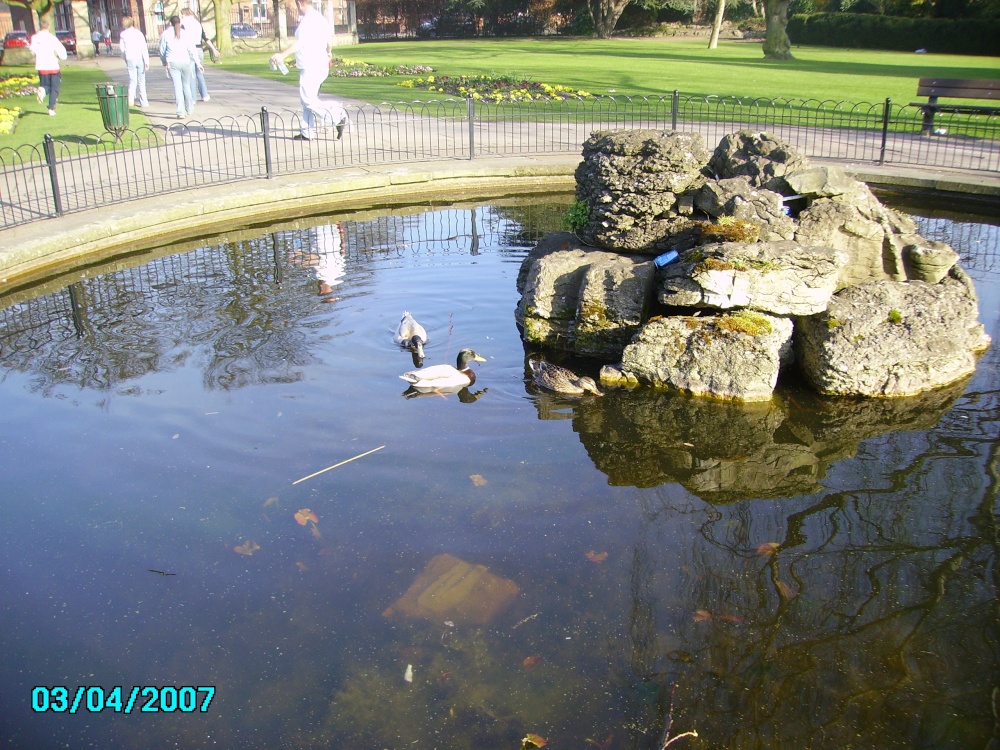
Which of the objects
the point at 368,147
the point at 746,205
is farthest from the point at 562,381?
the point at 368,147

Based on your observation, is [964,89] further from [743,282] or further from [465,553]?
[465,553]

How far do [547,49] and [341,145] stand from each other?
2867 centimetres

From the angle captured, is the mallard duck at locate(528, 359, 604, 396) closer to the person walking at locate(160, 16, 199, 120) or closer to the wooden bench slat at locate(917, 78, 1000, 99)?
the wooden bench slat at locate(917, 78, 1000, 99)

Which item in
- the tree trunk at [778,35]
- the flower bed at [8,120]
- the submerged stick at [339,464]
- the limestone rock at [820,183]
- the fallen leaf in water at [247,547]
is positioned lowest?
the fallen leaf in water at [247,547]

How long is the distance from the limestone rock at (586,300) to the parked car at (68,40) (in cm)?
4917

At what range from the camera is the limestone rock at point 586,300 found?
8.45m

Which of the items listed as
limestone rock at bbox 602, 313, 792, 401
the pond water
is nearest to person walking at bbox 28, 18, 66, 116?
the pond water

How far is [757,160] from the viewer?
30.8ft

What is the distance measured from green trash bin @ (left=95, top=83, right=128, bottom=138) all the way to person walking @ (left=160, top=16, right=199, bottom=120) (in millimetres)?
2798

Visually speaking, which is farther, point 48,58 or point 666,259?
point 48,58

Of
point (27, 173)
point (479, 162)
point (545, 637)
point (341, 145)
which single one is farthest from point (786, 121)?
point (545, 637)

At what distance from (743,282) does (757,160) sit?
89.2 inches

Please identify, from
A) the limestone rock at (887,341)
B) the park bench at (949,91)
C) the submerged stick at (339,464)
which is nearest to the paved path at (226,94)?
the park bench at (949,91)

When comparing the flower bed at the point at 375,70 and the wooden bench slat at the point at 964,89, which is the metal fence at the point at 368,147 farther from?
the flower bed at the point at 375,70
